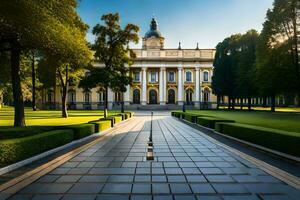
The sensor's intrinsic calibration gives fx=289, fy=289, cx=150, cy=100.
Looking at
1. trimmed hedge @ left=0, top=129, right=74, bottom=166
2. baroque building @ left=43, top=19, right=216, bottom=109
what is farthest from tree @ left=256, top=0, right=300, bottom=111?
baroque building @ left=43, top=19, right=216, bottom=109

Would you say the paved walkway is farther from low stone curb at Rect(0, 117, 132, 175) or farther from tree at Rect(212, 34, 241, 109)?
tree at Rect(212, 34, 241, 109)

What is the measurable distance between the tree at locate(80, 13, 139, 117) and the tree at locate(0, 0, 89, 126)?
1137 cm

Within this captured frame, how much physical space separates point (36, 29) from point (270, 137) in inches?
436

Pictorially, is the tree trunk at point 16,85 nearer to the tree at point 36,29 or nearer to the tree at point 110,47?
the tree at point 36,29

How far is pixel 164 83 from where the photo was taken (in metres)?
72.9

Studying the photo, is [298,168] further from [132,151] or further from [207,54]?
[207,54]

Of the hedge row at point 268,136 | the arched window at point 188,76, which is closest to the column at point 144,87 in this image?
the arched window at point 188,76

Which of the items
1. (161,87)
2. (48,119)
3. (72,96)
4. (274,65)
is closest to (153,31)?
(161,87)

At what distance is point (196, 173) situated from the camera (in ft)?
25.7

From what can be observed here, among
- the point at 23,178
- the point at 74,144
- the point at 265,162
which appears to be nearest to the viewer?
the point at 23,178

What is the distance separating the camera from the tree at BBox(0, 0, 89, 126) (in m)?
12.3

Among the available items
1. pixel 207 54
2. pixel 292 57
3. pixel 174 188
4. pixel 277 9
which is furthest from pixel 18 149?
pixel 207 54

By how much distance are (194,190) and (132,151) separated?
5361mm

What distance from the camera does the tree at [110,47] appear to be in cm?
2919
